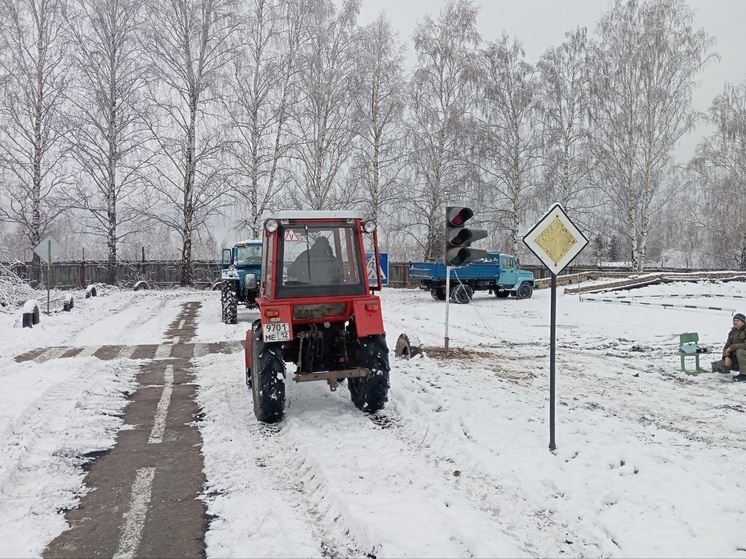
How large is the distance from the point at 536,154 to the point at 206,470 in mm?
28377


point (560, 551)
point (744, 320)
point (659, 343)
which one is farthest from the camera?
point (659, 343)

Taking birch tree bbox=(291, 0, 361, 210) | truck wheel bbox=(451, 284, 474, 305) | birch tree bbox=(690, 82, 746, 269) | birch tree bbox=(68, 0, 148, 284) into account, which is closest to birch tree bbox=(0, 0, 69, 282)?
birch tree bbox=(68, 0, 148, 284)

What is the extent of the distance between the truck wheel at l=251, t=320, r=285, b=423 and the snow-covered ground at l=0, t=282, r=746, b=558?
0.58ft

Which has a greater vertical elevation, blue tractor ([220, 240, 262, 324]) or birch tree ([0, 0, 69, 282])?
birch tree ([0, 0, 69, 282])

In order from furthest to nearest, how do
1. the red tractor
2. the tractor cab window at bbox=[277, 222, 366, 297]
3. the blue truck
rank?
1. the blue truck
2. the tractor cab window at bbox=[277, 222, 366, 297]
3. the red tractor

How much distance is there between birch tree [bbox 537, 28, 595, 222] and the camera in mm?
29625

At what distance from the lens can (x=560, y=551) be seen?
378cm

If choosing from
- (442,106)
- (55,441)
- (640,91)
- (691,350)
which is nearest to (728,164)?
(640,91)

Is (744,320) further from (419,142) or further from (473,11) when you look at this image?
(473,11)

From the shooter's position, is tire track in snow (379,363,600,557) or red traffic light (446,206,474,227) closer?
tire track in snow (379,363,600,557)

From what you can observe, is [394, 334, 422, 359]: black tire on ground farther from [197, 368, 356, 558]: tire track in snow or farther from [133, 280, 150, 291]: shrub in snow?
[133, 280, 150, 291]: shrub in snow

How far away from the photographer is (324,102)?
2723cm

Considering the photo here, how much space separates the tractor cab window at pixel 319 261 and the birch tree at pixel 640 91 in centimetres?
2668

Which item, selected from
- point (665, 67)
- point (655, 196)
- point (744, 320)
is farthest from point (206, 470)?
point (655, 196)
